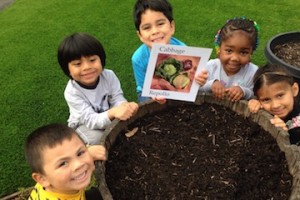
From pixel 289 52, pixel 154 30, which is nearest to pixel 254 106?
A: pixel 154 30

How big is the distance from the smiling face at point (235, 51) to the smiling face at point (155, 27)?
0.36m

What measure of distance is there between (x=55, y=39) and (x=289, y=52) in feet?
7.77

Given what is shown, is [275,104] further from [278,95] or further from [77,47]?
[77,47]

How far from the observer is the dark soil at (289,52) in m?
2.88

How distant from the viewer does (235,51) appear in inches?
87.1

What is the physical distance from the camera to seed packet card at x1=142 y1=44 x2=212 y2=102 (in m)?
1.71

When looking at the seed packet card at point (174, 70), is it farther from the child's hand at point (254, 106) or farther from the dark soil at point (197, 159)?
the child's hand at point (254, 106)

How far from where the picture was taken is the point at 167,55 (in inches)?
68.2

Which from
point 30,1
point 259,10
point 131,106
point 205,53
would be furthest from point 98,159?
point 30,1

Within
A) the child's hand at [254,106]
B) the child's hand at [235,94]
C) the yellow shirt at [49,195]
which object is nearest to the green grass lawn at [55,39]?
the yellow shirt at [49,195]

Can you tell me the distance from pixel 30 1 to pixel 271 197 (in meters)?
4.24

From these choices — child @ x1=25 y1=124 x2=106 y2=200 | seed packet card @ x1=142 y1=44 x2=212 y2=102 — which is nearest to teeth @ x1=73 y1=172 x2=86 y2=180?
child @ x1=25 y1=124 x2=106 y2=200

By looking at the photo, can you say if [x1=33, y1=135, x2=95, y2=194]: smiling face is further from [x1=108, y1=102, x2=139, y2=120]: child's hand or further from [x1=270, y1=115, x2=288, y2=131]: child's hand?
[x1=270, y1=115, x2=288, y2=131]: child's hand

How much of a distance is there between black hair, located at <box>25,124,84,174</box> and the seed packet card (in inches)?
19.6
